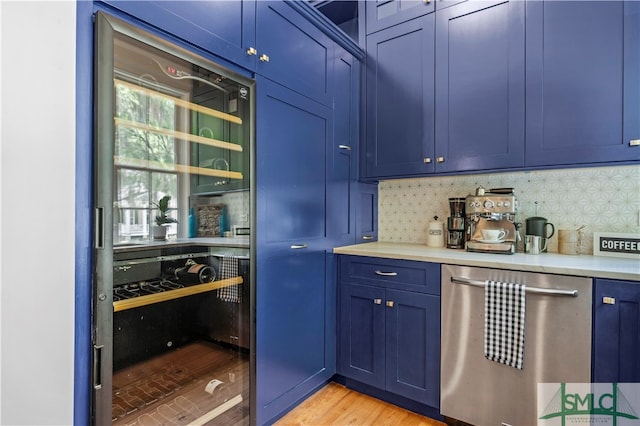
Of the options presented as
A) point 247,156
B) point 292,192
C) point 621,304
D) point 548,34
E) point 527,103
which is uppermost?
point 548,34

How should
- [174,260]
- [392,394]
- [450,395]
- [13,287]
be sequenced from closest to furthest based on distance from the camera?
1. [13,287]
2. [174,260]
3. [450,395]
4. [392,394]

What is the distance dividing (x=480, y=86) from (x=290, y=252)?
1560mm

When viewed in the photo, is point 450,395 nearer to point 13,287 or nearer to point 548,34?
point 13,287

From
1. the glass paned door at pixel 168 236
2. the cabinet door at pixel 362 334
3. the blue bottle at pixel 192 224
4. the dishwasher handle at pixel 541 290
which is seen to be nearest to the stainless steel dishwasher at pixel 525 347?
the dishwasher handle at pixel 541 290

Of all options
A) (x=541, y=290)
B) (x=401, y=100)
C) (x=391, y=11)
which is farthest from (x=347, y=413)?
(x=391, y=11)

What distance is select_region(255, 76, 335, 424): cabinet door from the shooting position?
1.62m

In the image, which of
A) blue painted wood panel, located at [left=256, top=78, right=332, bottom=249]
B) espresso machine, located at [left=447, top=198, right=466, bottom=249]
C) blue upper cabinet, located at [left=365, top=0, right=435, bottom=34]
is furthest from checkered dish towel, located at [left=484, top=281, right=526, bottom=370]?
blue upper cabinet, located at [left=365, top=0, right=435, bottom=34]

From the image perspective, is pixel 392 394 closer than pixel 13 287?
No

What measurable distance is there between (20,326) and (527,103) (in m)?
2.39

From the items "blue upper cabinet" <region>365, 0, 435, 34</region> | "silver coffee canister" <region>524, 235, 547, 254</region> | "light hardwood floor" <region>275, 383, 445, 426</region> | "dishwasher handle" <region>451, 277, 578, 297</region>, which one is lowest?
"light hardwood floor" <region>275, 383, 445, 426</region>

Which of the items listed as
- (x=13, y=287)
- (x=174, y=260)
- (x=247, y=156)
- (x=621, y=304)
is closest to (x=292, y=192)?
(x=247, y=156)

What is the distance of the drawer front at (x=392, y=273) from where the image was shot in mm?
1800

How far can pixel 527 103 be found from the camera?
1.82 metres

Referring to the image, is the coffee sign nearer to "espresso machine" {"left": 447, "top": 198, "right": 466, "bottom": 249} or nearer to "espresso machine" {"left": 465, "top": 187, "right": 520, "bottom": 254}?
"espresso machine" {"left": 465, "top": 187, "right": 520, "bottom": 254}
